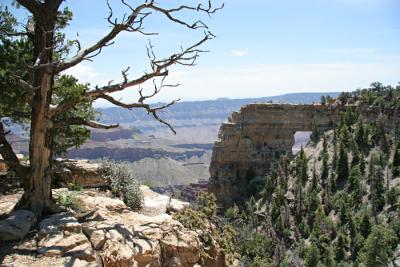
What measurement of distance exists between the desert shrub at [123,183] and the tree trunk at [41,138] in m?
3.74

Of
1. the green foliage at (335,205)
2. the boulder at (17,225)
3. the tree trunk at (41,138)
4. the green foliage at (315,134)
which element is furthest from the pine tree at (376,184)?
the boulder at (17,225)

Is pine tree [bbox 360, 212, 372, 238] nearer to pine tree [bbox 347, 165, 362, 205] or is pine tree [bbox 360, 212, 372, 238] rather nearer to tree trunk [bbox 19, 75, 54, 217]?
pine tree [bbox 347, 165, 362, 205]

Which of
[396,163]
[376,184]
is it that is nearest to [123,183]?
[376,184]

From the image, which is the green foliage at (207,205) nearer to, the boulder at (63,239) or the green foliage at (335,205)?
the boulder at (63,239)

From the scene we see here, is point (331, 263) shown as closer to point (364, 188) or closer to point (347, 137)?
point (364, 188)

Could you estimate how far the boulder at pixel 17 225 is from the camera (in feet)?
Answer: 31.1

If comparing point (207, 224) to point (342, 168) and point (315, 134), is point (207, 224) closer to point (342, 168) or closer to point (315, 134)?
point (342, 168)

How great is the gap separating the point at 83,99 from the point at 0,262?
14.1 ft

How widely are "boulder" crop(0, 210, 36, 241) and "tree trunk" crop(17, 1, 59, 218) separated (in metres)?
0.44

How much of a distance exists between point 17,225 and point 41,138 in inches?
84.0

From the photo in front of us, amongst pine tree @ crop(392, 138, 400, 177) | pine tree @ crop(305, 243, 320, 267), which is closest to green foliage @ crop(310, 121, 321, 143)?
pine tree @ crop(392, 138, 400, 177)

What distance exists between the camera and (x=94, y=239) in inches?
383

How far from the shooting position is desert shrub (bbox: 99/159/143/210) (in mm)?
14573

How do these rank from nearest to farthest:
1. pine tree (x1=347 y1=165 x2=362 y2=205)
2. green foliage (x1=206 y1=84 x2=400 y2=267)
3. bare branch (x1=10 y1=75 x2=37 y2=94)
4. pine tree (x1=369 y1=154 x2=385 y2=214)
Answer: bare branch (x1=10 y1=75 x2=37 y2=94) → green foliage (x1=206 y1=84 x2=400 y2=267) → pine tree (x1=369 y1=154 x2=385 y2=214) → pine tree (x1=347 y1=165 x2=362 y2=205)
